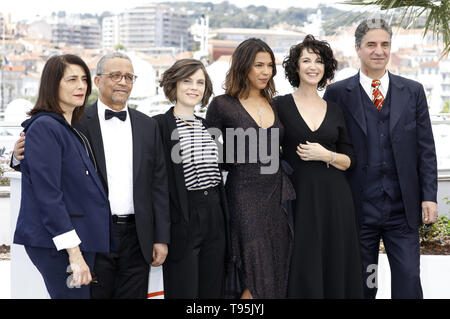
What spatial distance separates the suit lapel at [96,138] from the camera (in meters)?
2.33

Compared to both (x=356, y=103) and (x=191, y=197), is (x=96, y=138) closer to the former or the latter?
(x=191, y=197)

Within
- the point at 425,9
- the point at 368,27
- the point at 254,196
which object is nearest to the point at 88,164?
the point at 254,196

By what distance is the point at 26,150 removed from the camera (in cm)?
209

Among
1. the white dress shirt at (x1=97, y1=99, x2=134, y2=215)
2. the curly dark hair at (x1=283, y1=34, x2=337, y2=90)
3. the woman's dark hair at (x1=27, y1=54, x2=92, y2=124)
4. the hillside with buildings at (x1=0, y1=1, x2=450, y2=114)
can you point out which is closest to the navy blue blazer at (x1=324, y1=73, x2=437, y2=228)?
the curly dark hair at (x1=283, y1=34, x2=337, y2=90)

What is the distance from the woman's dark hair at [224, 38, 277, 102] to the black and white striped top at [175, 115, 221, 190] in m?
0.30

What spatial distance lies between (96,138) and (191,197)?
48cm

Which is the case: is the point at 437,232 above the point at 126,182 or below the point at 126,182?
below

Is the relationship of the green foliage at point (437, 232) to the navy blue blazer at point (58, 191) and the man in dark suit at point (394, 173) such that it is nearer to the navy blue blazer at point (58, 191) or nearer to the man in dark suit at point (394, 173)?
the man in dark suit at point (394, 173)

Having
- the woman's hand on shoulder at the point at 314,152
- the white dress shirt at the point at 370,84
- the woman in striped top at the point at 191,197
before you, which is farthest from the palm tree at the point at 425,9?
the woman in striped top at the point at 191,197

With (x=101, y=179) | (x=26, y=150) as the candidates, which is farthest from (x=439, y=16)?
(x=26, y=150)

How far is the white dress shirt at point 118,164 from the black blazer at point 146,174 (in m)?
0.03

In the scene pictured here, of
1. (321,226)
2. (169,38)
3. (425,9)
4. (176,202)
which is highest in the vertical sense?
(169,38)

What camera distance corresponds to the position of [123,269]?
7.77 ft
